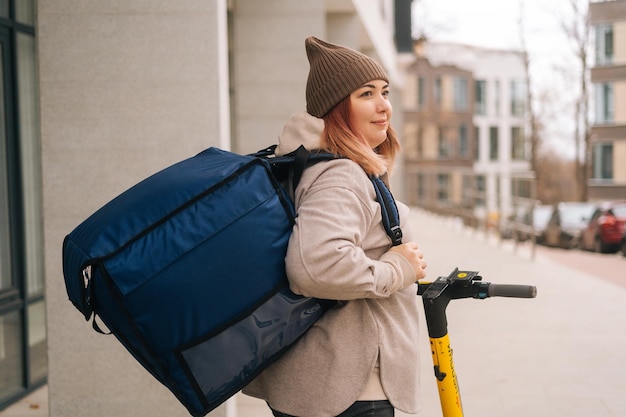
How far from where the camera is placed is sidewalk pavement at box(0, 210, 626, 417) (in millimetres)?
5141

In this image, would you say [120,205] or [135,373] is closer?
[120,205]

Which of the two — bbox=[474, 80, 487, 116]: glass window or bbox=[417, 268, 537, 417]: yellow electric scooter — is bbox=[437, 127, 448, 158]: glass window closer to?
bbox=[474, 80, 487, 116]: glass window

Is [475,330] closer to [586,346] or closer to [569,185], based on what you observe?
[586,346]

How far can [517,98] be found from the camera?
52031 millimetres

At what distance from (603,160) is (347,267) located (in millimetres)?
42387

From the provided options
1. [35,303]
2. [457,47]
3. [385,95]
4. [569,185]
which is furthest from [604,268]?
[569,185]

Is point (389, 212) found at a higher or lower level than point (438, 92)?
lower

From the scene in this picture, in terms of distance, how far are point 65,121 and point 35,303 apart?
1966 mm

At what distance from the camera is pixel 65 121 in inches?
162

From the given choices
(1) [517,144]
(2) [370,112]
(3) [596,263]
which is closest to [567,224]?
(3) [596,263]

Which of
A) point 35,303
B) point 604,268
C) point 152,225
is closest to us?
point 152,225

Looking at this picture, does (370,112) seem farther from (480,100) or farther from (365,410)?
(480,100)

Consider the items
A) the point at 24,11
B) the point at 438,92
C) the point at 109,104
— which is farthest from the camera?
the point at 438,92

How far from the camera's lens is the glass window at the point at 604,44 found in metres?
40.5
